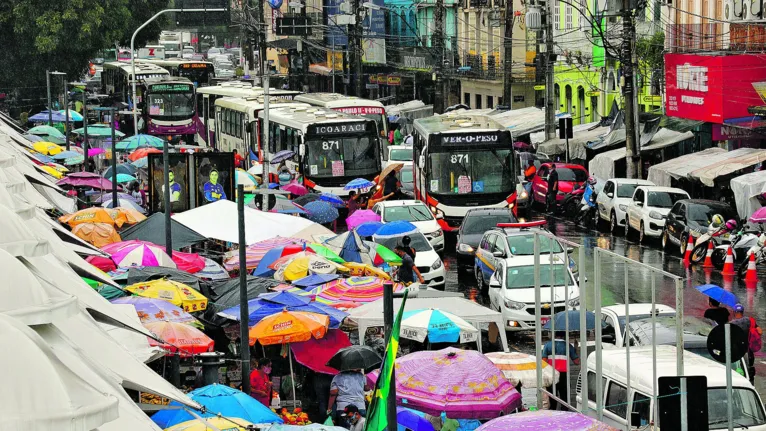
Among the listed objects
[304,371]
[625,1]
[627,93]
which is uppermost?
[625,1]

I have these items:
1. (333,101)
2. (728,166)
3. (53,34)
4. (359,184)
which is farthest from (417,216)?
(53,34)

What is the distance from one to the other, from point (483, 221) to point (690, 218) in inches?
191

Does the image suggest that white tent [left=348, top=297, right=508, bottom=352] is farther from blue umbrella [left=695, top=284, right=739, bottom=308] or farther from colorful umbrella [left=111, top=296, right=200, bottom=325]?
blue umbrella [left=695, top=284, right=739, bottom=308]

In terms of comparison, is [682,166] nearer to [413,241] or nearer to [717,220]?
[717,220]

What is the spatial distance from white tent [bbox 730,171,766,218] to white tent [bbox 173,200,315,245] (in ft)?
39.0

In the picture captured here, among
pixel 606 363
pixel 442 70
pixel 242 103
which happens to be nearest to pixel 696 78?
pixel 242 103

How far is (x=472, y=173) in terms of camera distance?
3316cm

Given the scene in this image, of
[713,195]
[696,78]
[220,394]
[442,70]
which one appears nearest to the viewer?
[220,394]

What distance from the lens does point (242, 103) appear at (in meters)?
48.8

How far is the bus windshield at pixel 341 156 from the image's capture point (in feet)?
125

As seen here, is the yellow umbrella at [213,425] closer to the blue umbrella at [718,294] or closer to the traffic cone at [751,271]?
the blue umbrella at [718,294]

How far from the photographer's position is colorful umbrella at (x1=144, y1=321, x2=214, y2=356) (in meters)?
16.2

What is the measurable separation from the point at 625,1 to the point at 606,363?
26120 mm

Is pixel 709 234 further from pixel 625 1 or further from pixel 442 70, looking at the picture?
pixel 442 70
